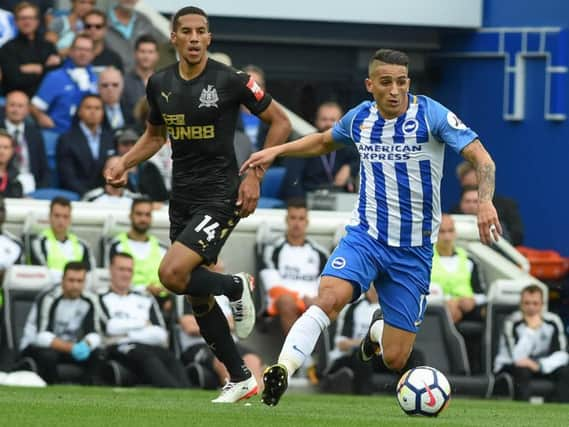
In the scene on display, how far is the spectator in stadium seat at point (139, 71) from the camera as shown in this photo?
60.9ft

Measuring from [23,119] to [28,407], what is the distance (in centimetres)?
673

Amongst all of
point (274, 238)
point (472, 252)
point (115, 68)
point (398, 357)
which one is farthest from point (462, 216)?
point (398, 357)

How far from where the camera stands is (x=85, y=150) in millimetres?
17250

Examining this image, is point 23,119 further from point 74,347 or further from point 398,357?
point 398,357

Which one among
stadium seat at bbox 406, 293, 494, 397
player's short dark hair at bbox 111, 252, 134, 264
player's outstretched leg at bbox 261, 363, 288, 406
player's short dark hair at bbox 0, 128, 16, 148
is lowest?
stadium seat at bbox 406, 293, 494, 397

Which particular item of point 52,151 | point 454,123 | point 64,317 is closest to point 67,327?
point 64,317

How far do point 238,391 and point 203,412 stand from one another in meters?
1.04

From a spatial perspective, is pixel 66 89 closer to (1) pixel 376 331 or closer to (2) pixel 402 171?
(1) pixel 376 331

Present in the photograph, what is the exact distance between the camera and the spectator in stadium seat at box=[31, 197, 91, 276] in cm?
1617

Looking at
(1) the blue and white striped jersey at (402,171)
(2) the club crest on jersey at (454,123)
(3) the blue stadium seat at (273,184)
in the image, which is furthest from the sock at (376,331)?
(3) the blue stadium seat at (273,184)

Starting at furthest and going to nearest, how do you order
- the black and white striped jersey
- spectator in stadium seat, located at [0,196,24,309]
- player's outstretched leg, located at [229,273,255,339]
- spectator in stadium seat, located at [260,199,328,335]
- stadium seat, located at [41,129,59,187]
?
stadium seat, located at [41,129,59,187], spectator in stadium seat, located at [260,199,328,335], spectator in stadium seat, located at [0,196,24,309], the black and white striped jersey, player's outstretched leg, located at [229,273,255,339]

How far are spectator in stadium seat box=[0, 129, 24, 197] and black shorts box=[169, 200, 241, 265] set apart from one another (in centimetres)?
512

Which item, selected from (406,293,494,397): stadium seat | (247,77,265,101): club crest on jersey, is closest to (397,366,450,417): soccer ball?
(247,77,265,101): club crest on jersey

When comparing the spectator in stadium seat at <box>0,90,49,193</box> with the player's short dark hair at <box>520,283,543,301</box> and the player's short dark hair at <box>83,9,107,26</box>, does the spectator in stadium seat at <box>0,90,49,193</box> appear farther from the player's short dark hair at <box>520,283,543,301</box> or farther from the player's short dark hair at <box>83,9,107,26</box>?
the player's short dark hair at <box>520,283,543,301</box>
